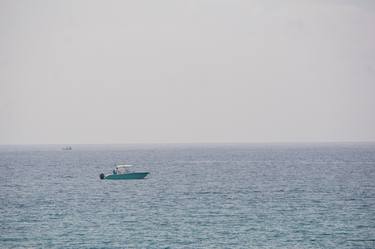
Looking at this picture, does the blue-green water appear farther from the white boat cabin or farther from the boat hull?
the white boat cabin

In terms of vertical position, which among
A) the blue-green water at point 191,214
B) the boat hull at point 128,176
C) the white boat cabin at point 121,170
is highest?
the white boat cabin at point 121,170

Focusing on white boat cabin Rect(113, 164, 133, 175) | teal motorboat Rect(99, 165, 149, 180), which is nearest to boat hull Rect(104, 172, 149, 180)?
teal motorboat Rect(99, 165, 149, 180)

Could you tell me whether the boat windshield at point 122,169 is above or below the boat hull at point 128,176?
above

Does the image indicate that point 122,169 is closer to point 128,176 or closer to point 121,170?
point 121,170

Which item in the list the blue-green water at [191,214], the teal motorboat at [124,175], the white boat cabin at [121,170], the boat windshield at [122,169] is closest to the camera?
the blue-green water at [191,214]

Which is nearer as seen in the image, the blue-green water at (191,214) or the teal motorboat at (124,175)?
the blue-green water at (191,214)

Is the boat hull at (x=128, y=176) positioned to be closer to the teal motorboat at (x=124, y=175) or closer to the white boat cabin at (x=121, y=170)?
the teal motorboat at (x=124, y=175)

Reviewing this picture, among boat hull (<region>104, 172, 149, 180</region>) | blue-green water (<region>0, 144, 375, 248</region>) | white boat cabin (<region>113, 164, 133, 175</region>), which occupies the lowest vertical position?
blue-green water (<region>0, 144, 375, 248</region>)

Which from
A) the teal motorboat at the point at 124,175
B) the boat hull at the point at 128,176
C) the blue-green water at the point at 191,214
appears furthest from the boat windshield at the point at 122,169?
the blue-green water at the point at 191,214

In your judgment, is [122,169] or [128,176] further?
[122,169]

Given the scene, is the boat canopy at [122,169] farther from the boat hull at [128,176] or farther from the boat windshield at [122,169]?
the boat hull at [128,176]

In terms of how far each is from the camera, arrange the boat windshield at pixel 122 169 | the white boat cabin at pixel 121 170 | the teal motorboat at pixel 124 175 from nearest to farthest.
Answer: the teal motorboat at pixel 124 175
the white boat cabin at pixel 121 170
the boat windshield at pixel 122 169

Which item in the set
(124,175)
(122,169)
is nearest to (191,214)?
(124,175)

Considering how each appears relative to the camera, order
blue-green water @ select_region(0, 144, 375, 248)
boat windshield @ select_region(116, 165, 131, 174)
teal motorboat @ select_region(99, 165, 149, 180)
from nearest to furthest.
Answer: blue-green water @ select_region(0, 144, 375, 248) < teal motorboat @ select_region(99, 165, 149, 180) < boat windshield @ select_region(116, 165, 131, 174)
